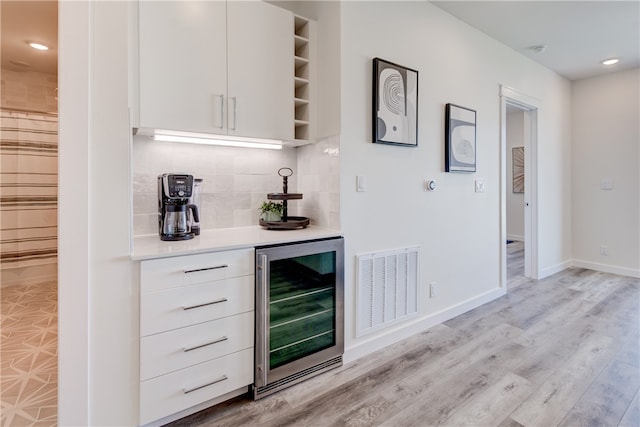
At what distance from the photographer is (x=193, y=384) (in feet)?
5.06

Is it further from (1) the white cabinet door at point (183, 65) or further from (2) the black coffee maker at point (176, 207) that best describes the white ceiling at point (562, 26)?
(2) the black coffee maker at point (176, 207)

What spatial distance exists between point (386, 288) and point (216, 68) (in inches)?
73.5

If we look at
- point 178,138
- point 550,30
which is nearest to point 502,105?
point 550,30

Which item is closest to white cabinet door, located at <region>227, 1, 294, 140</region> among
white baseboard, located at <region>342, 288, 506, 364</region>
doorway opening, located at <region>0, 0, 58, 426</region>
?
white baseboard, located at <region>342, 288, 506, 364</region>

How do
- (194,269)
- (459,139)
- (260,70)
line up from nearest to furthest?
(194,269), (260,70), (459,139)

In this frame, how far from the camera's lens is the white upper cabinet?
1666 millimetres

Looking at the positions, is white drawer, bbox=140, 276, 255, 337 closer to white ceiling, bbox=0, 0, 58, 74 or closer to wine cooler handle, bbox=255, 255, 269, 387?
wine cooler handle, bbox=255, 255, 269, 387

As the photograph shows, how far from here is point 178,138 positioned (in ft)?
6.47

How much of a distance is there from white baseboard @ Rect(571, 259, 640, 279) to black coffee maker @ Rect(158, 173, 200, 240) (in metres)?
5.27

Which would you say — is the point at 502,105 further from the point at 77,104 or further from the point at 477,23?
the point at 77,104

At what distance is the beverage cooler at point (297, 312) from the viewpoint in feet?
5.60

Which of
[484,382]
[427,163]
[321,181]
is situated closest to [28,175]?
[321,181]

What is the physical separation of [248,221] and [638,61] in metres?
4.94

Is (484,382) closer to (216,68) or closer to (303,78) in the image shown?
(303,78)
